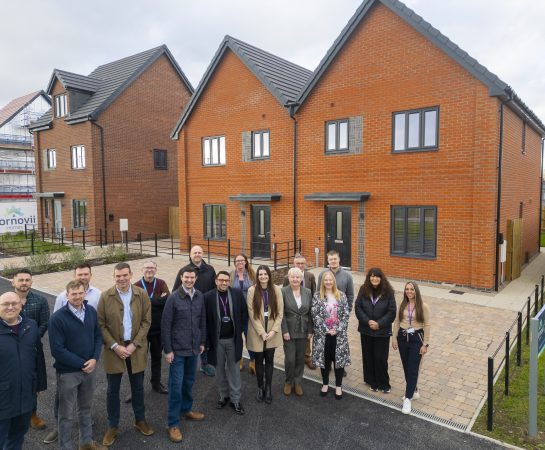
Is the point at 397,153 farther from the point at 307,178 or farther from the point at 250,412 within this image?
the point at 250,412

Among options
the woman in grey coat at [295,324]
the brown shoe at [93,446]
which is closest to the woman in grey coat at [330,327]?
the woman in grey coat at [295,324]

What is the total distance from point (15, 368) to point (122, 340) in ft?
3.65

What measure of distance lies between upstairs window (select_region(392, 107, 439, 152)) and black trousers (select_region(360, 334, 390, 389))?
327 inches

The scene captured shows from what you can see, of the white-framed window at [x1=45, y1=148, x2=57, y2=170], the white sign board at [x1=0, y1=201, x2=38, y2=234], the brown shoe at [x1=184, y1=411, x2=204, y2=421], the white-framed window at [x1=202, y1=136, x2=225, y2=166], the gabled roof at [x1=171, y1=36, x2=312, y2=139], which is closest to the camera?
the brown shoe at [x1=184, y1=411, x2=204, y2=421]

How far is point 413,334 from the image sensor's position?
5.27 m

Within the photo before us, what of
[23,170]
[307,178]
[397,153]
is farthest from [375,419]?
[23,170]

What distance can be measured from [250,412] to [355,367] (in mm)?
2089

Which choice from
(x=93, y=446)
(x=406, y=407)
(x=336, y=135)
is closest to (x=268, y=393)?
(x=406, y=407)

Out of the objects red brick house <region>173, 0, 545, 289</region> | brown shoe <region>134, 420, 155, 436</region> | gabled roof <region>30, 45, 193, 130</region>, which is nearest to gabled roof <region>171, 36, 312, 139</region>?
red brick house <region>173, 0, 545, 289</region>

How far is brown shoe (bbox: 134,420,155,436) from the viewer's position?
476cm

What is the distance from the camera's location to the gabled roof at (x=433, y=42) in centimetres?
1114

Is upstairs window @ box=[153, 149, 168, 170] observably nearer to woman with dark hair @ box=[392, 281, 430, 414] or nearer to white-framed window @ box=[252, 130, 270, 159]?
white-framed window @ box=[252, 130, 270, 159]

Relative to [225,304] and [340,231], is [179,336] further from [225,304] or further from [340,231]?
[340,231]

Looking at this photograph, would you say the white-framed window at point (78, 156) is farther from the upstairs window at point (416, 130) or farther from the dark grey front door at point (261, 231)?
the upstairs window at point (416, 130)
